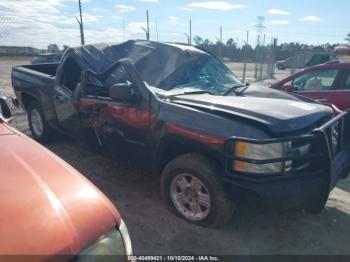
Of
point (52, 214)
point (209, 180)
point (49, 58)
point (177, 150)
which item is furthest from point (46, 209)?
point (49, 58)

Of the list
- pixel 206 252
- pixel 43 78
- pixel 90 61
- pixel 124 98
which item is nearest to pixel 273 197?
pixel 206 252

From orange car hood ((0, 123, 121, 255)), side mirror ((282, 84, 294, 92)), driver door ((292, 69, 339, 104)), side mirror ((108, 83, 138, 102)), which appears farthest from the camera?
side mirror ((282, 84, 294, 92))

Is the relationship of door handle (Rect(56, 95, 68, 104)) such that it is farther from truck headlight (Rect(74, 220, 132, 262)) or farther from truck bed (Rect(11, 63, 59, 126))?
truck headlight (Rect(74, 220, 132, 262))

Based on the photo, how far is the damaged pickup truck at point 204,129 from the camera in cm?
302

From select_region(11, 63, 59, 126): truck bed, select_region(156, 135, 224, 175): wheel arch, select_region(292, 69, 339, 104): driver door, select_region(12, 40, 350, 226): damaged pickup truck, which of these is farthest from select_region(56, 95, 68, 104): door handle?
select_region(292, 69, 339, 104): driver door

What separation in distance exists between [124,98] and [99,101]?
2.35 ft

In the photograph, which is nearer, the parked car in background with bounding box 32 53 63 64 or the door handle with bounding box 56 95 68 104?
the door handle with bounding box 56 95 68 104

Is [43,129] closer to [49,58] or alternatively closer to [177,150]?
[177,150]

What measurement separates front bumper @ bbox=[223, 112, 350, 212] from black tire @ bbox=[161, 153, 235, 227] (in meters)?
0.11

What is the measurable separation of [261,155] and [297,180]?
418 mm

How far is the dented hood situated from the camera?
3.14 m

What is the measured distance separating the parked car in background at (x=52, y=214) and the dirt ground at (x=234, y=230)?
4.81 feet

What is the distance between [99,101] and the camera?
427cm

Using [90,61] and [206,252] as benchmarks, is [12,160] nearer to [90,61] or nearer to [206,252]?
[206,252]
